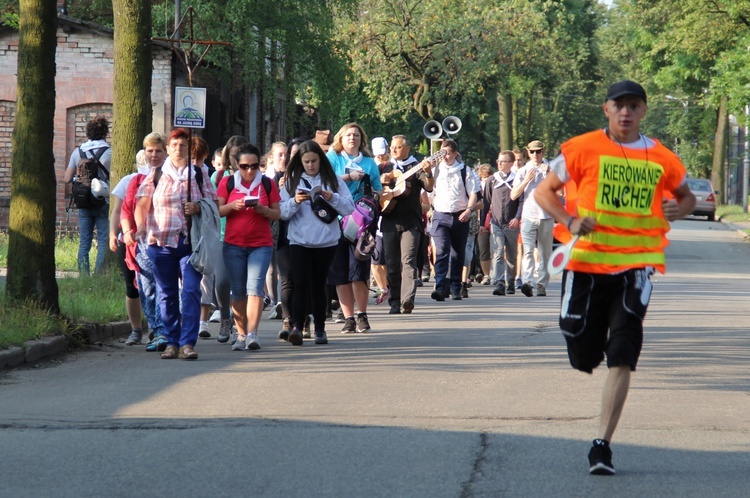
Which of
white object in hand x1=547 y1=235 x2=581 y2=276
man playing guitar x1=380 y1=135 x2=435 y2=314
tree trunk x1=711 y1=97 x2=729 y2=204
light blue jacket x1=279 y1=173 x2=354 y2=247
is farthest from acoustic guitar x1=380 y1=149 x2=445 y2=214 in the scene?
tree trunk x1=711 y1=97 x2=729 y2=204

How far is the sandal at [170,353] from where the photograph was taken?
1044 centimetres

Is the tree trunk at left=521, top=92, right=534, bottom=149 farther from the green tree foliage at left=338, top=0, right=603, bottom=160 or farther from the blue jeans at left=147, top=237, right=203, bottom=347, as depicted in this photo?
the blue jeans at left=147, top=237, right=203, bottom=347

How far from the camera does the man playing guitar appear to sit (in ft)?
47.6

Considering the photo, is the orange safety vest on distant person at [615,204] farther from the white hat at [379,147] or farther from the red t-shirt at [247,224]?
the white hat at [379,147]

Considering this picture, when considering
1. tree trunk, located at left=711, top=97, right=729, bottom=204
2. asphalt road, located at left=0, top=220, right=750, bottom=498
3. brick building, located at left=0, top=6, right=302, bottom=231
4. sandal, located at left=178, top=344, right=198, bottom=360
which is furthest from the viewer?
tree trunk, located at left=711, top=97, right=729, bottom=204

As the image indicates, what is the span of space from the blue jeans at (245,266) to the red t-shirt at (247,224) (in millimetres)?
59

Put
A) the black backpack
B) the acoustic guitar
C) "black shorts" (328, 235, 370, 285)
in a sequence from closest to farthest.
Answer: "black shorts" (328, 235, 370, 285)
the acoustic guitar
the black backpack

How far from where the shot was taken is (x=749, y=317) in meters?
14.6

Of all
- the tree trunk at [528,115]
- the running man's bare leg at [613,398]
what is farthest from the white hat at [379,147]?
the tree trunk at [528,115]

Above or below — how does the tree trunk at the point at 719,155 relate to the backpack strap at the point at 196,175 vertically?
above

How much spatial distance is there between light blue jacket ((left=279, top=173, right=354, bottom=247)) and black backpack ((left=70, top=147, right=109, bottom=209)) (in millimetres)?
5610

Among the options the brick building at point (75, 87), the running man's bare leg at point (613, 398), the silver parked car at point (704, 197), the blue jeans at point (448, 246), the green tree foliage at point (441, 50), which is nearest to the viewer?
the running man's bare leg at point (613, 398)

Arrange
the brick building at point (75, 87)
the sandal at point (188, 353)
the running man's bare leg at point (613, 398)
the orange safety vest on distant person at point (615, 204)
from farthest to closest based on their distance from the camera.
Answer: the brick building at point (75, 87) < the sandal at point (188, 353) < the orange safety vest on distant person at point (615, 204) < the running man's bare leg at point (613, 398)

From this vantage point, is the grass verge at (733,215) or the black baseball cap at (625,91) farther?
the grass verge at (733,215)
